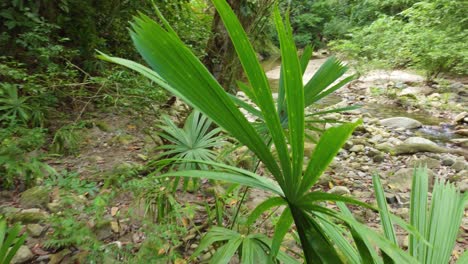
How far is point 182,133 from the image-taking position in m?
1.43

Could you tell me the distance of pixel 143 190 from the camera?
1.37 meters

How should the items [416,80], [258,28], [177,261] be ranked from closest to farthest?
[177,261] → [258,28] → [416,80]

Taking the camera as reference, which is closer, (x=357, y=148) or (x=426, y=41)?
(x=357, y=148)

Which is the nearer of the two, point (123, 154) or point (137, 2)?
point (123, 154)

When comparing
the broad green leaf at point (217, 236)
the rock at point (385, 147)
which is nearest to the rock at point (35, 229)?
the broad green leaf at point (217, 236)

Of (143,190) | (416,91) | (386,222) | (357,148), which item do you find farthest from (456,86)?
A: (143,190)

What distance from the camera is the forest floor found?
3.89 ft

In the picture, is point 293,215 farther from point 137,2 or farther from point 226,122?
point 137,2

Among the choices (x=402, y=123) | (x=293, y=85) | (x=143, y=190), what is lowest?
(x=143, y=190)

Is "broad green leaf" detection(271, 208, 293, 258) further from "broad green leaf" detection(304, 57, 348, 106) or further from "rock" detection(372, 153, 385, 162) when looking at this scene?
"rock" detection(372, 153, 385, 162)

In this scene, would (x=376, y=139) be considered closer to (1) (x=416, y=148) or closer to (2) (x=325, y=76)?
(1) (x=416, y=148)

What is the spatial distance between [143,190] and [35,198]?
2.09ft

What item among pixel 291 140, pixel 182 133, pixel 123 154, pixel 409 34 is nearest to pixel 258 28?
pixel 182 133

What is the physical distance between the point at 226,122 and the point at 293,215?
9.0 inches
